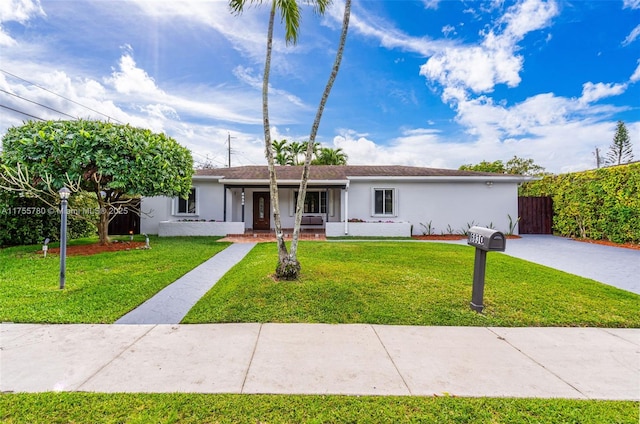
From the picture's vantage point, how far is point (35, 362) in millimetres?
2848

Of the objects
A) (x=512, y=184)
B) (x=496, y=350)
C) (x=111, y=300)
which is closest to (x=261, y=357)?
(x=496, y=350)

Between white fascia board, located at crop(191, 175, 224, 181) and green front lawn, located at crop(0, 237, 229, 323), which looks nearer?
green front lawn, located at crop(0, 237, 229, 323)

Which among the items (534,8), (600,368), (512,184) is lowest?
(600,368)

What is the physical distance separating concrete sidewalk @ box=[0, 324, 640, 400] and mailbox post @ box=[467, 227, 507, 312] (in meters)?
0.60

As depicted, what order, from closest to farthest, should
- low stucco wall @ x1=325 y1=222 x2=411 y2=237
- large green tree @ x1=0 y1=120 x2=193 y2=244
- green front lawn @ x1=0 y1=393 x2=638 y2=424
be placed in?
green front lawn @ x1=0 y1=393 x2=638 y2=424 < large green tree @ x1=0 y1=120 x2=193 y2=244 < low stucco wall @ x1=325 y1=222 x2=411 y2=237

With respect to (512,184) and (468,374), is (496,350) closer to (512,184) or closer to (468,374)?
(468,374)

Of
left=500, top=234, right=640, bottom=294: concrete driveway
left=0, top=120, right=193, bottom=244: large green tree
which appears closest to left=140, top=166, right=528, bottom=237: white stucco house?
left=500, top=234, right=640, bottom=294: concrete driveway

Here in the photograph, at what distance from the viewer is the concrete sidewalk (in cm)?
250

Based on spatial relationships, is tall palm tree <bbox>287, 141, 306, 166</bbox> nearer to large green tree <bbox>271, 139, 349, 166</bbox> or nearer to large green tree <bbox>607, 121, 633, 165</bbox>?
large green tree <bbox>271, 139, 349, 166</bbox>

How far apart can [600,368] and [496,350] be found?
0.93m

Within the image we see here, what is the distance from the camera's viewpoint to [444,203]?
572 inches

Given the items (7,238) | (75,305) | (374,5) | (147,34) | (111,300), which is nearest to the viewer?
(75,305)

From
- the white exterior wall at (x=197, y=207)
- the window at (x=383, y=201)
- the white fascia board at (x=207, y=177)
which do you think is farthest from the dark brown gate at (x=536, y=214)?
the white exterior wall at (x=197, y=207)

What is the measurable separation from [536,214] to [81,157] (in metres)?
19.7
